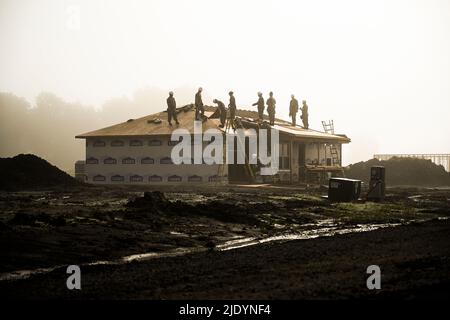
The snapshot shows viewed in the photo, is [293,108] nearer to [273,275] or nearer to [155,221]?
[155,221]

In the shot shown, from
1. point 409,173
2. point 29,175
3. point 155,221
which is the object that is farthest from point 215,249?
point 409,173

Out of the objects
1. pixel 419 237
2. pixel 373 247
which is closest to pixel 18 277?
pixel 373 247

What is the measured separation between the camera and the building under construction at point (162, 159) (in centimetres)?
3538

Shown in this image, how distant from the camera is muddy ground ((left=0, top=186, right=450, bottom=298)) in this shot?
810 centimetres

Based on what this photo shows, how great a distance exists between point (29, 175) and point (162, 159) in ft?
26.1

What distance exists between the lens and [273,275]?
29.6 ft

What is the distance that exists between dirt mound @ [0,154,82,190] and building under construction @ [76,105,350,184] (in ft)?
16.4

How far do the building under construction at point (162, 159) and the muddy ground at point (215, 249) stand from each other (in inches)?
517

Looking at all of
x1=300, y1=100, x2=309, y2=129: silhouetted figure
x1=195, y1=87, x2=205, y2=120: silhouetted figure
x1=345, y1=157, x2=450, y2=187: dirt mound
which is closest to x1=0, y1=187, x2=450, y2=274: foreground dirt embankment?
x1=195, y1=87, x2=205, y2=120: silhouetted figure

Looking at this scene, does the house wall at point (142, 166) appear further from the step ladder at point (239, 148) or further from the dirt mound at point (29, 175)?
the dirt mound at point (29, 175)

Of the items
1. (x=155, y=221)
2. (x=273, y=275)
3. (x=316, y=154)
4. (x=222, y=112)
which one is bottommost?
(x=273, y=275)

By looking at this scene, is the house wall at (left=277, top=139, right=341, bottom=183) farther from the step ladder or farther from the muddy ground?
the muddy ground

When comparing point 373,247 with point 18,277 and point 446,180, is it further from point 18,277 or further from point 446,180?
point 446,180
